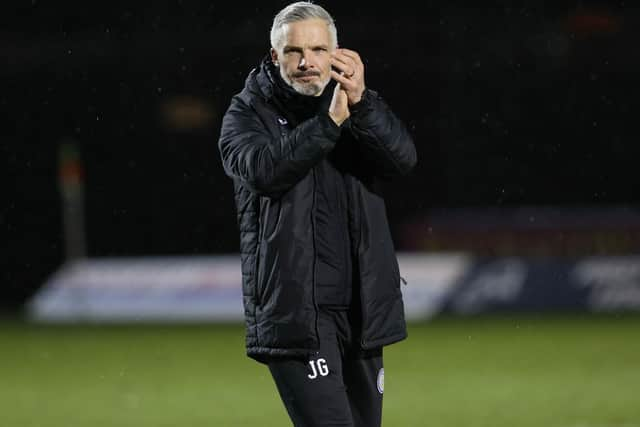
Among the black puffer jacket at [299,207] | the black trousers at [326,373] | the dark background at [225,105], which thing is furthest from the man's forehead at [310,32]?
the dark background at [225,105]

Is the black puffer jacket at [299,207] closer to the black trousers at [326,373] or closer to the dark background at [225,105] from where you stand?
the black trousers at [326,373]

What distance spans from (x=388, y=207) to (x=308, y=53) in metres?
22.4

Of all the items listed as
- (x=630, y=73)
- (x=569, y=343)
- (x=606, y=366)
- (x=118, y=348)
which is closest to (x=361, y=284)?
(x=606, y=366)

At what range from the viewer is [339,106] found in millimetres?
4703

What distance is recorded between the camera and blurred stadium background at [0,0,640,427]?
11.7 m

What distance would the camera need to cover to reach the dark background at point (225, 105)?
26.0 metres

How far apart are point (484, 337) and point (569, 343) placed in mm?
1135

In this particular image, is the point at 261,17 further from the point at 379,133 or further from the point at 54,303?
the point at 379,133

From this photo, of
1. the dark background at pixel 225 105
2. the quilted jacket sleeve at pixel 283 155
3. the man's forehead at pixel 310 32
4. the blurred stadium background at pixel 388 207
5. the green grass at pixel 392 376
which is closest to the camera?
the quilted jacket sleeve at pixel 283 155

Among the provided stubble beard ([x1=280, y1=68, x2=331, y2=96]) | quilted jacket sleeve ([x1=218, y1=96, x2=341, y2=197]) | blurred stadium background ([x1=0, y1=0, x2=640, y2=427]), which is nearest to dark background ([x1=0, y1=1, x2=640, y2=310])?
blurred stadium background ([x1=0, y1=0, x2=640, y2=427])

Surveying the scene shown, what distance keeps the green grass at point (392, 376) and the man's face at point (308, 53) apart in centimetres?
505

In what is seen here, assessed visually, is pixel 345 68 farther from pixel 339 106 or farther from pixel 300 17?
pixel 300 17

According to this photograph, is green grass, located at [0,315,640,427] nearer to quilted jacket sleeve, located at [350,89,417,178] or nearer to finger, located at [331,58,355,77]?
quilted jacket sleeve, located at [350,89,417,178]

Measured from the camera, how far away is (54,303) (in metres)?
18.8
